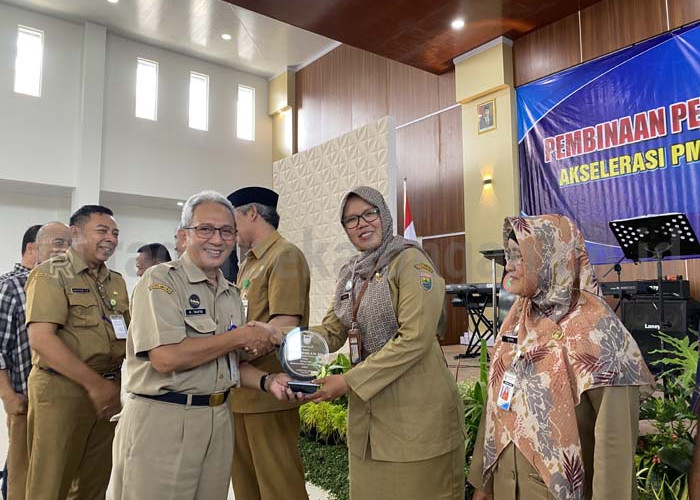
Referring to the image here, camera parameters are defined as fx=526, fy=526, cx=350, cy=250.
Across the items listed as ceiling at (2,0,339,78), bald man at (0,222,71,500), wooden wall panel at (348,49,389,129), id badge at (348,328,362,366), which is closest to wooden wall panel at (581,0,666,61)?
wooden wall panel at (348,49,389,129)

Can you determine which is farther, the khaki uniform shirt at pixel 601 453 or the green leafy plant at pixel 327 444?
the green leafy plant at pixel 327 444

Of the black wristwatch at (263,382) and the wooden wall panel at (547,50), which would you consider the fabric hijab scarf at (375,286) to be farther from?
the wooden wall panel at (547,50)

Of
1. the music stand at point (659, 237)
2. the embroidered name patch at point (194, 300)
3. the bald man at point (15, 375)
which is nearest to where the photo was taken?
the embroidered name patch at point (194, 300)

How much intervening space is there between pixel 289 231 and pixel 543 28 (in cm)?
593

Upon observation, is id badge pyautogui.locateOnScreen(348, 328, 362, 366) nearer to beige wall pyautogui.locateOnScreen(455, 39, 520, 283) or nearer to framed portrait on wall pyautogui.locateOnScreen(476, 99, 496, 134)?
beige wall pyautogui.locateOnScreen(455, 39, 520, 283)

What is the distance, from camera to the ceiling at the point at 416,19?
6.96m

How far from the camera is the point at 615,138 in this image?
652 cm

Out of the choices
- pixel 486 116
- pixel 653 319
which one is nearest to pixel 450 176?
pixel 486 116

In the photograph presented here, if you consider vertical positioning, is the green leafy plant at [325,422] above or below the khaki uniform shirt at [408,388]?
below

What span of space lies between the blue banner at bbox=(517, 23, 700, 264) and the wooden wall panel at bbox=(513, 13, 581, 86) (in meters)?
0.15

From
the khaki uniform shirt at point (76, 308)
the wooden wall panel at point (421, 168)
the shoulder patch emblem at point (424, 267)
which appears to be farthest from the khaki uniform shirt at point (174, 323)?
the wooden wall panel at point (421, 168)

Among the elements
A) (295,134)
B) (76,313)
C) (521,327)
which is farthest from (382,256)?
(295,134)

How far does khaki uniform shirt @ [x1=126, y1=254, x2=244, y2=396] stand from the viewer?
154cm

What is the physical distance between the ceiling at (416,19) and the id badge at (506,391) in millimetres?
6444
